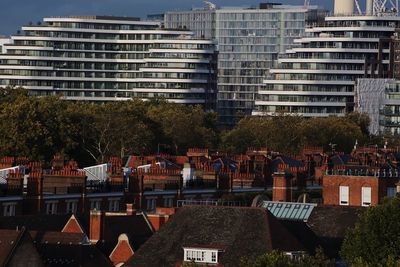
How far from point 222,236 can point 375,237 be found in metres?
7.03

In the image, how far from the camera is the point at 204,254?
80625 mm

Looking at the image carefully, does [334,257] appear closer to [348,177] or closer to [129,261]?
[129,261]

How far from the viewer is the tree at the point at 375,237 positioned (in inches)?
3270

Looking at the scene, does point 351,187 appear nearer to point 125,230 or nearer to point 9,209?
point 9,209

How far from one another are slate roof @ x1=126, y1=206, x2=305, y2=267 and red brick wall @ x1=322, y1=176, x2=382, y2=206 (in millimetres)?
33254

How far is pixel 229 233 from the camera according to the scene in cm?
8206

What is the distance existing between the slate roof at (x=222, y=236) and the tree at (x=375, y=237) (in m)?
2.39

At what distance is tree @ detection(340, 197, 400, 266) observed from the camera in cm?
8306

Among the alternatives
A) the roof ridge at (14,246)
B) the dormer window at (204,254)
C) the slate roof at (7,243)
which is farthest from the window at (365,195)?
the slate roof at (7,243)

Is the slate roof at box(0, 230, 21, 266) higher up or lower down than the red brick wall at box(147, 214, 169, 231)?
higher up

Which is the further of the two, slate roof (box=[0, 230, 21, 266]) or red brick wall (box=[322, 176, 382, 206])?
red brick wall (box=[322, 176, 382, 206])

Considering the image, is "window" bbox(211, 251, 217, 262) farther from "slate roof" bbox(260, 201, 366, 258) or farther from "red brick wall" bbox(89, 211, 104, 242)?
"red brick wall" bbox(89, 211, 104, 242)

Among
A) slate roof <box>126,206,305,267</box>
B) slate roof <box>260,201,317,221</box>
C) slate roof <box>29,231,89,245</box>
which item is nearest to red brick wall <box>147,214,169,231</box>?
slate roof <box>260,201,317,221</box>

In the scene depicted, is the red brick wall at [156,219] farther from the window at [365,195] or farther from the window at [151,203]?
the window at [151,203]
